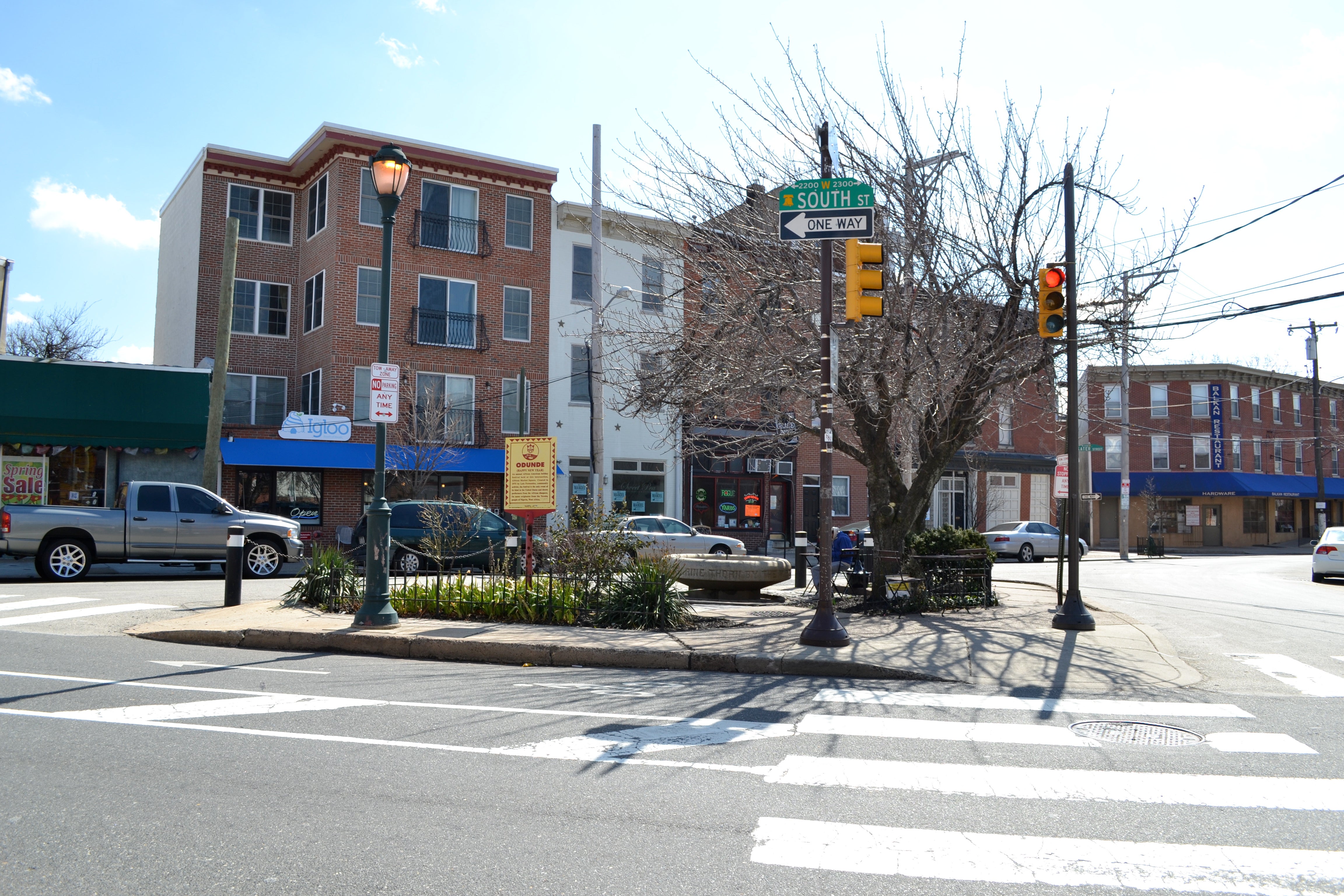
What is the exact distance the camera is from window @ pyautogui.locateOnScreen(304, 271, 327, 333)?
89.4 feet

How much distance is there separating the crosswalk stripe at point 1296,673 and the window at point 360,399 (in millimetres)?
22222

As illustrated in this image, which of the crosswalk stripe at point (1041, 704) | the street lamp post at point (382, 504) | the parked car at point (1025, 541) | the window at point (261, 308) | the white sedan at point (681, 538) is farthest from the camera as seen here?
the parked car at point (1025, 541)

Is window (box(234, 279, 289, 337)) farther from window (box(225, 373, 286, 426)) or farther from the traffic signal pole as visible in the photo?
the traffic signal pole

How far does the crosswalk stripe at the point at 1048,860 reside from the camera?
3713mm

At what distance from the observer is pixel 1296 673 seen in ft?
29.1

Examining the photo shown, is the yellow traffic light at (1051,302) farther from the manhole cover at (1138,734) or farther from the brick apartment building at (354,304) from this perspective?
the brick apartment building at (354,304)

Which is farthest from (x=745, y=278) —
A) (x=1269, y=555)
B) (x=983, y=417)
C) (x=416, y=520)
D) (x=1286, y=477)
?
(x=1286, y=477)

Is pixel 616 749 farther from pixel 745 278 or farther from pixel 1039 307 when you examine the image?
pixel 745 278

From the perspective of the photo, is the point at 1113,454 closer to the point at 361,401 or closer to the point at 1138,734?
A: the point at 361,401

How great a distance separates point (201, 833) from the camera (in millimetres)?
4129

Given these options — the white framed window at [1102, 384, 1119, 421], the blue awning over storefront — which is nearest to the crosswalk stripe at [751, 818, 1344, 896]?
the white framed window at [1102, 384, 1119, 421]

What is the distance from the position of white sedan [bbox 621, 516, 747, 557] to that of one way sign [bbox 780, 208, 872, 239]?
12117 millimetres

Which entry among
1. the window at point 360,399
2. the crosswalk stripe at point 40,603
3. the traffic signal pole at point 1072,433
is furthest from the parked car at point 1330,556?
the crosswalk stripe at point 40,603

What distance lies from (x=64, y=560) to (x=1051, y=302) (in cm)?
1632
